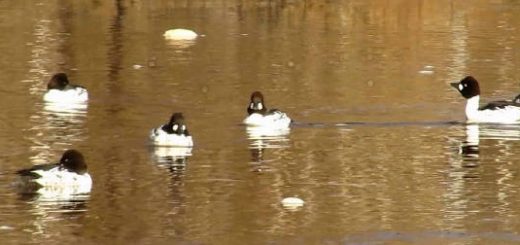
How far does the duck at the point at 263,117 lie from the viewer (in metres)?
23.8

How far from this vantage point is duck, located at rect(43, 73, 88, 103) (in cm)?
2678

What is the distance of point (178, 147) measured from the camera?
72.2ft

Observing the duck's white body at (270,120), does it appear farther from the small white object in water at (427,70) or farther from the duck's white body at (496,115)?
the small white object in water at (427,70)

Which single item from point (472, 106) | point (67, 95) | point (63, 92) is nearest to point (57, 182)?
point (67, 95)

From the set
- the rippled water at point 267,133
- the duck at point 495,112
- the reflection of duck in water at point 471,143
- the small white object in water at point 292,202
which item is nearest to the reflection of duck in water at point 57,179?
the rippled water at point 267,133

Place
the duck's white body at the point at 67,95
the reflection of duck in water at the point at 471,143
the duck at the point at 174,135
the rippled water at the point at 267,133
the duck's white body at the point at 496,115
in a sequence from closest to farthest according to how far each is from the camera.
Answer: the rippled water at the point at 267,133
the reflection of duck in water at the point at 471,143
the duck at the point at 174,135
the duck's white body at the point at 496,115
the duck's white body at the point at 67,95

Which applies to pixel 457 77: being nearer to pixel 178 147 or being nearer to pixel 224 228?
pixel 178 147

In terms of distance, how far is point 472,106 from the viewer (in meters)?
25.4

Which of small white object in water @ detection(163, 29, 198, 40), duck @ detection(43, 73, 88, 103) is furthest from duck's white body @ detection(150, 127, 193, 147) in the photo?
small white object in water @ detection(163, 29, 198, 40)

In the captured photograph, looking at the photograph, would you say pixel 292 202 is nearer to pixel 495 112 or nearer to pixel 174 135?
pixel 174 135

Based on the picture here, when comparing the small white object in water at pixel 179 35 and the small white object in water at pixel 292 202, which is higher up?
the small white object in water at pixel 179 35

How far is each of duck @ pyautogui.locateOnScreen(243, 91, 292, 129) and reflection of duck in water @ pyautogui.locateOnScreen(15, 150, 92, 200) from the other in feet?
17.3

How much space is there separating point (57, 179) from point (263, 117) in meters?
5.62

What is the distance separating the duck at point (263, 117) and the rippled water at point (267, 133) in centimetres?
19
